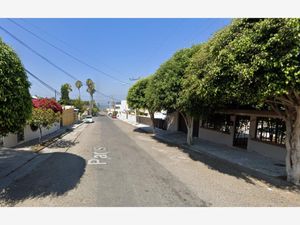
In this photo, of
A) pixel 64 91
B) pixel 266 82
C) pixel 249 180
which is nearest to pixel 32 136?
pixel 249 180

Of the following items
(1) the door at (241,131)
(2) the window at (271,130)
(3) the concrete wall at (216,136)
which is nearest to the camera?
(2) the window at (271,130)

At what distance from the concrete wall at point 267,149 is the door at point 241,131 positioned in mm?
1014

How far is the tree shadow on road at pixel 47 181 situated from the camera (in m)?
5.64

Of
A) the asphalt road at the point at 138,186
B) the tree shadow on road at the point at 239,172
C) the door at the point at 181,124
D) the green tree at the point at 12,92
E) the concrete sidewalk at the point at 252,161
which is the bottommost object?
the asphalt road at the point at 138,186

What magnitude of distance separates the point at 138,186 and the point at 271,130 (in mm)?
8457

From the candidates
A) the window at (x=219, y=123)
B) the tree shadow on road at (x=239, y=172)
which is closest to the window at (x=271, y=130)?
the window at (x=219, y=123)

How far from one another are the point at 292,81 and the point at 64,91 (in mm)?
62669

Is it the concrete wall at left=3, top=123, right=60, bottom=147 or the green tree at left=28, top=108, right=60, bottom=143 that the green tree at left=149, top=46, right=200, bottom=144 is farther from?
the concrete wall at left=3, top=123, right=60, bottom=147

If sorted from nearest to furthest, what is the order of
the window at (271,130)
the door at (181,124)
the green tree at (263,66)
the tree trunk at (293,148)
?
the green tree at (263,66) < the tree trunk at (293,148) < the window at (271,130) < the door at (181,124)

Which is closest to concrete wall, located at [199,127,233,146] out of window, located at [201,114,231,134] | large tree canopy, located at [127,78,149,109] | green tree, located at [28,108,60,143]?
window, located at [201,114,231,134]

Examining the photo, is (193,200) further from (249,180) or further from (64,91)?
(64,91)

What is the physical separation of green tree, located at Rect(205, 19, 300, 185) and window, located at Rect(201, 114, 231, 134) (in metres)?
7.49

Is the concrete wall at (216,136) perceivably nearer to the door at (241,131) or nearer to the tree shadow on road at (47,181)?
the door at (241,131)

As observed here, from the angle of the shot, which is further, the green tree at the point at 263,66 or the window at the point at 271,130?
the window at the point at 271,130
